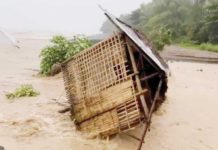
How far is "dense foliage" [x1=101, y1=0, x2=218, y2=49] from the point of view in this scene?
1458 inches

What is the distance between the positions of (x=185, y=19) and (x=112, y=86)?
3837cm

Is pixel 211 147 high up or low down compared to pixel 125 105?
down

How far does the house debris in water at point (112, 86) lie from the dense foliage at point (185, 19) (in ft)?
79.2

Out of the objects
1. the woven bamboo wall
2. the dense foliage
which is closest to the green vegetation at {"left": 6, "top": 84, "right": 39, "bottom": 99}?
the woven bamboo wall

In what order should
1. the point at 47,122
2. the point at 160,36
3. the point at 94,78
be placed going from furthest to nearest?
the point at 160,36
the point at 47,122
the point at 94,78

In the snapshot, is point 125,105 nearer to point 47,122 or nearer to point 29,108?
point 47,122

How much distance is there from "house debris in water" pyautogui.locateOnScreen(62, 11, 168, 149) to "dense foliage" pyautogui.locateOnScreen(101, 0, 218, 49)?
79.2ft

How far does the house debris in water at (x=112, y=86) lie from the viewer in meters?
7.67

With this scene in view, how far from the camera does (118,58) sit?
794 cm

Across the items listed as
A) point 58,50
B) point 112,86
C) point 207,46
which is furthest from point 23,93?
point 207,46

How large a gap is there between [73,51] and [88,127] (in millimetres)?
7156

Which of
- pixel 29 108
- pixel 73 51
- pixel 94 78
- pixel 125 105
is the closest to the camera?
pixel 125 105

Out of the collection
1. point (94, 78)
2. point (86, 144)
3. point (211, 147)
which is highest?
point (94, 78)

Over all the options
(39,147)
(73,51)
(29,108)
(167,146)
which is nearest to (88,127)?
(39,147)
